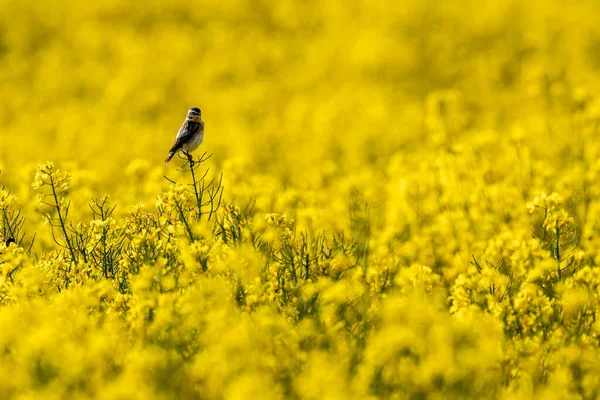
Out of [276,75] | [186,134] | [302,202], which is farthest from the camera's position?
[276,75]

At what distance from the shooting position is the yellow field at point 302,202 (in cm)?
321

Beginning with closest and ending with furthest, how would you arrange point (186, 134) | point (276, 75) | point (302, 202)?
point (186, 134)
point (302, 202)
point (276, 75)

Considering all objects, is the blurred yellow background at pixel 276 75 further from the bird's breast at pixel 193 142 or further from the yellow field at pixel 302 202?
the bird's breast at pixel 193 142

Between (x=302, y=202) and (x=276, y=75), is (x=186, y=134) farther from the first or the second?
(x=276, y=75)

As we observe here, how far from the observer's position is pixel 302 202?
5934 mm

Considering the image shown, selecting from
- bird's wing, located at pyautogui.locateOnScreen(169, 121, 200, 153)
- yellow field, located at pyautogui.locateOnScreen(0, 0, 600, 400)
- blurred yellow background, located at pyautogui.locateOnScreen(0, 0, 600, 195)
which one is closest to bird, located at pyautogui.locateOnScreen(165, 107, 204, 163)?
bird's wing, located at pyautogui.locateOnScreen(169, 121, 200, 153)

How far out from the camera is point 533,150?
8.27m

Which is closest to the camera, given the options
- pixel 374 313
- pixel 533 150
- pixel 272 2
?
pixel 374 313

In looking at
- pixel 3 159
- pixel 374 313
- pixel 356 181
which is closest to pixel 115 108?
pixel 3 159

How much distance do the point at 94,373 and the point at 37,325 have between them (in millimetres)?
396

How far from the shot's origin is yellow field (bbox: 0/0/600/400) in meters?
3.21

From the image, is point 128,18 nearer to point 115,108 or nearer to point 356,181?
point 115,108

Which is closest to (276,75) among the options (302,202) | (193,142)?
(302,202)

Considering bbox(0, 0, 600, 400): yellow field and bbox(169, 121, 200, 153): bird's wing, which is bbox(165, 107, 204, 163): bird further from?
bbox(0, 0, 600, 400): yellow field
